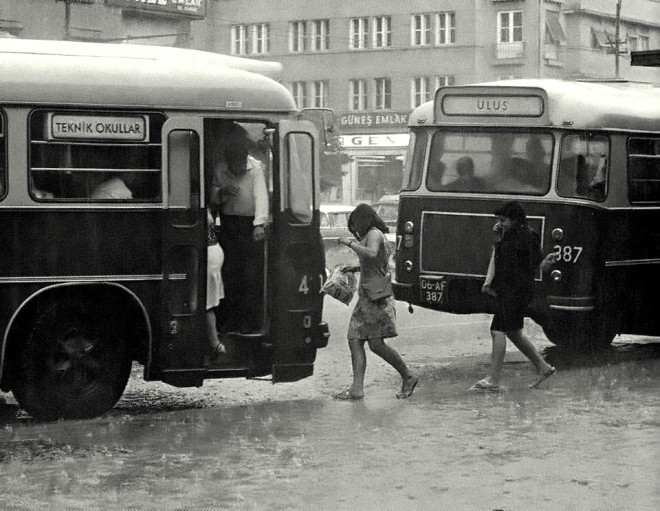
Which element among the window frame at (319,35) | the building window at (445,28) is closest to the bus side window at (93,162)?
the building window at (445,28)

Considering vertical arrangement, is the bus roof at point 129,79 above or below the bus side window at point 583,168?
above

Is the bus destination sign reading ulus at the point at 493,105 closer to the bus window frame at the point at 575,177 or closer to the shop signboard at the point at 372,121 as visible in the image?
the bus window frame at the point at 575,177

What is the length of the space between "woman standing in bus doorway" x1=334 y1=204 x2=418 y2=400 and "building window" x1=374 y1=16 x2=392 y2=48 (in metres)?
67.0

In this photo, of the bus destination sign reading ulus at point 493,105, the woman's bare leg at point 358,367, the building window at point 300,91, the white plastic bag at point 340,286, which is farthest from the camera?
the building window at point 300,91

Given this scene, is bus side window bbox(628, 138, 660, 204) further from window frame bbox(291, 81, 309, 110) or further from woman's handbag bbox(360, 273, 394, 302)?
window frame bbox(291, 81, 309, 110)

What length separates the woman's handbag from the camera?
12.9 m

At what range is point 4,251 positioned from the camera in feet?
36.3

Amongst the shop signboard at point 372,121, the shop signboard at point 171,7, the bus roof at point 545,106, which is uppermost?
the shop signboard at point 171,7

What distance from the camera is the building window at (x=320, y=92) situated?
81.7 m

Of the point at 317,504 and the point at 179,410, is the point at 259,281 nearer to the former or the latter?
the point at 179,410

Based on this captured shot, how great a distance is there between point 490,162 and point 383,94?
207 feet

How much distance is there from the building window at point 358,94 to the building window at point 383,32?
219 cm

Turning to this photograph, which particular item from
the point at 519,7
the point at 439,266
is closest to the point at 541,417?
the point at 439,266

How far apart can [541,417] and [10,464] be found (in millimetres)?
4309
